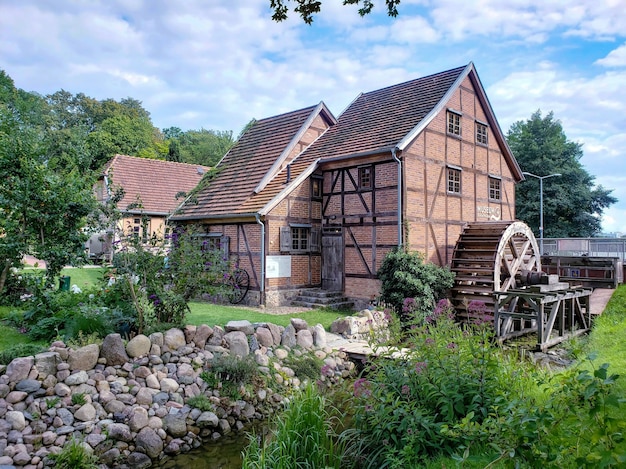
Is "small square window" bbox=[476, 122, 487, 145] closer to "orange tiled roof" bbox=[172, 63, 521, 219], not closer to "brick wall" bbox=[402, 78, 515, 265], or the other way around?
"brick wall" bbox=[402, 78, 515, 265]

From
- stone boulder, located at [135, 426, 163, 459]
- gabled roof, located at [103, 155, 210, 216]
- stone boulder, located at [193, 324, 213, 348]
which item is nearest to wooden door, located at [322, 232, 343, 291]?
stone boulder, located at [193, 324, 213, 348]

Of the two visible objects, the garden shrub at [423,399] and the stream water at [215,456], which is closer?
the garden shrub at [423,399]

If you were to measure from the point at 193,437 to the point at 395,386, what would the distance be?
11.8 feet

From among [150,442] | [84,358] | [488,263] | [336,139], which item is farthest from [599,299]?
[84,358]

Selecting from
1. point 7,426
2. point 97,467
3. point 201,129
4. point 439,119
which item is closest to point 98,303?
point 7,426

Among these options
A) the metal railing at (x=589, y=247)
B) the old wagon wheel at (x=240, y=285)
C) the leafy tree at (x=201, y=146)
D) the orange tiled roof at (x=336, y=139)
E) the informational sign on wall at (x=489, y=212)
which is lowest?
the old wagon wheel at (x=240, y=285)

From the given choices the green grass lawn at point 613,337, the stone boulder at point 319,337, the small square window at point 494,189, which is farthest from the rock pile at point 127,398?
the small square window at point 494,189

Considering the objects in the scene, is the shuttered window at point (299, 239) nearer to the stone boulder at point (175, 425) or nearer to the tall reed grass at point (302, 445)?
the stone boulder at point (175, 425)

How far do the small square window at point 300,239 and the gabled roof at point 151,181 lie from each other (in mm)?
11247

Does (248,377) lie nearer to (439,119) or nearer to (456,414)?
(456,414)

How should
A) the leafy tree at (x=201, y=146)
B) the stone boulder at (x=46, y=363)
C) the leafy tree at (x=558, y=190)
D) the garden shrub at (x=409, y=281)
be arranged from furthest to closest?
the leafy tree at (x=201, y=146) < the leafy tree at (x=558, y=190) < the garden shrub at (x=409, y=281) < the stone boulder at (x=46, y=363)

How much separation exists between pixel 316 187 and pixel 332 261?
2493mm

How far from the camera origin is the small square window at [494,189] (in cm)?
1697

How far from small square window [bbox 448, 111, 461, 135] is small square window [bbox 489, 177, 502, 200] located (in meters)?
2.79
